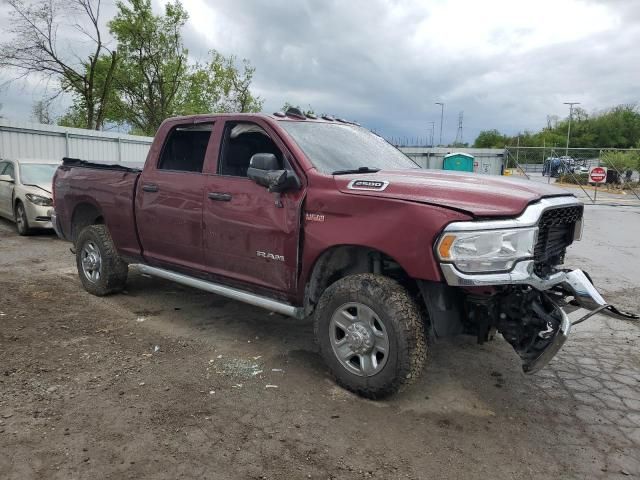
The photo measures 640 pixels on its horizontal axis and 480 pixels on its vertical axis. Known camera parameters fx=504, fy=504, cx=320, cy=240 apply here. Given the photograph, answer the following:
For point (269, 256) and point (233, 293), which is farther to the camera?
point (233, 293)

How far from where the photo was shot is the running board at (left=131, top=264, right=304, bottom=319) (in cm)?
381

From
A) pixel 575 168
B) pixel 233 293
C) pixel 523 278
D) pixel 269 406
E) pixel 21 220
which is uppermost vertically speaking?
pixel 575 168

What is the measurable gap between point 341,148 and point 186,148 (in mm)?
1619

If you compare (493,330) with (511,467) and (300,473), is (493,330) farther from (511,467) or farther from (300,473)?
(300,473)

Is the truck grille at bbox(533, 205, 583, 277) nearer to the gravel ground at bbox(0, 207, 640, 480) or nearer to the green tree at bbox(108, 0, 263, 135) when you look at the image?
the gravel ground at bbox(0, 207, 640, 480)

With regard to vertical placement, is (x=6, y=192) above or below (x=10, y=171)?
below

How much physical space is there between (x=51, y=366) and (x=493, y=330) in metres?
3.30

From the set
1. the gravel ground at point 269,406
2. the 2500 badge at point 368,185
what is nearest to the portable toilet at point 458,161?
the gravel ground at point 269,406

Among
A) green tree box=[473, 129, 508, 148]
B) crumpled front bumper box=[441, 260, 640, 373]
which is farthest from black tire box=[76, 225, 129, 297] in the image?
green tree box=[473, 129, 508, 148]

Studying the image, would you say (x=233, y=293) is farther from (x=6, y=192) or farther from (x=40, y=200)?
(x=6, y=192)

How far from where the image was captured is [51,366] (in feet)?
12.6

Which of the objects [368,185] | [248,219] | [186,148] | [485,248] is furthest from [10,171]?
[485,248]

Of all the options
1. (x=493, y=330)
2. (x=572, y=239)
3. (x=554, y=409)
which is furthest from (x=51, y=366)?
(x=572, y=239)

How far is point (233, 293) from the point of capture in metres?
4.22
